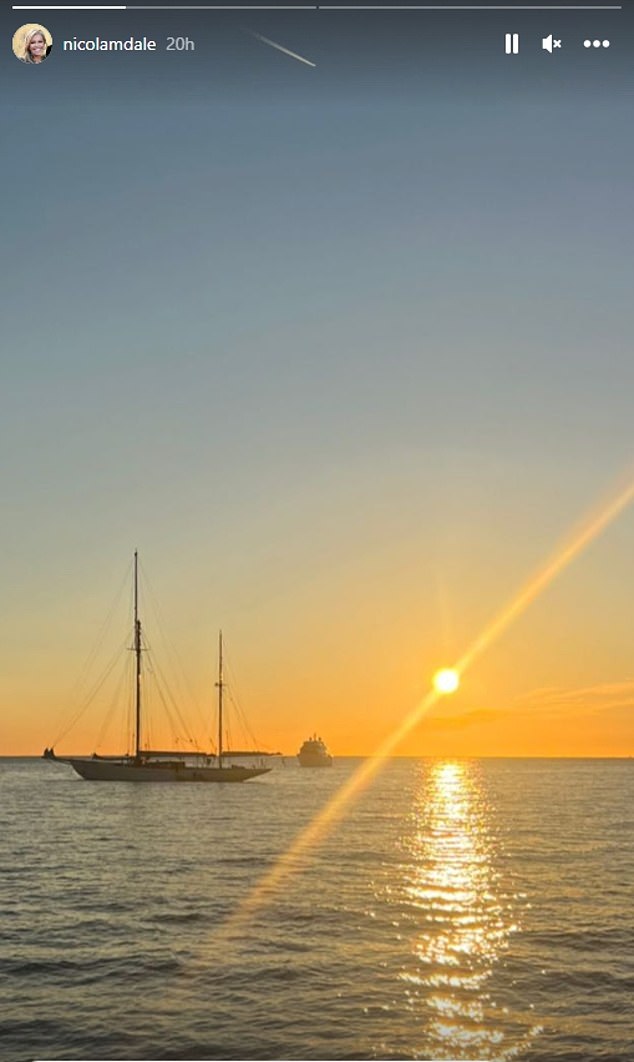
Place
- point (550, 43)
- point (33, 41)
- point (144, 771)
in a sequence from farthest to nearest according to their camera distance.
Result: 1. point (144, 771)
2. point (33, 41)
3. point (550, 43)

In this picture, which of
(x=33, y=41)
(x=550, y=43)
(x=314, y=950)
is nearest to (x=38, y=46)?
(x=33, y=41)

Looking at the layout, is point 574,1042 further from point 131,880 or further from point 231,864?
point 231,864

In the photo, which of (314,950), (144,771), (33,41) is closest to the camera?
(33,41)

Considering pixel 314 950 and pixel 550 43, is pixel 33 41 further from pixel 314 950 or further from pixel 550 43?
pixel 314 950

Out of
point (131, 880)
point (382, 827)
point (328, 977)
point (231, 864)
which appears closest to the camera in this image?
point (328, 977)

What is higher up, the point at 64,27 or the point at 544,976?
the point at 64,27

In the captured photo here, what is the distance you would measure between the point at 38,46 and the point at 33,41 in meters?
0.05

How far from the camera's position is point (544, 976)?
77.0 ft

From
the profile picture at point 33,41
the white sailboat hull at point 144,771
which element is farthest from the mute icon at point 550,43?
the white sailboat hull at point 144,771

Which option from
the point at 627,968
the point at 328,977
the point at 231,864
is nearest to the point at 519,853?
the point at 231,864

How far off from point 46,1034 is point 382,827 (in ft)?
195

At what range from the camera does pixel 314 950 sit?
2589 centimetres

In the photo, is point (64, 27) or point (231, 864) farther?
point (231, 864)

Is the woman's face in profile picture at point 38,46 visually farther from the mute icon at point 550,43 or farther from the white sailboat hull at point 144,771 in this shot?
the white sailboat hull at point 144,771
